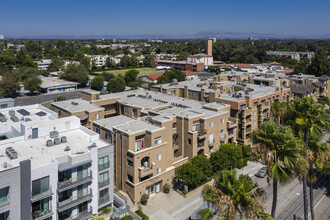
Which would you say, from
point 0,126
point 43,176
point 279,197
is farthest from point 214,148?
point 0,126

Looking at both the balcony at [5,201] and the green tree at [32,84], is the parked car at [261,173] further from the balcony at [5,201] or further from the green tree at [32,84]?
the green tree at [32,84]

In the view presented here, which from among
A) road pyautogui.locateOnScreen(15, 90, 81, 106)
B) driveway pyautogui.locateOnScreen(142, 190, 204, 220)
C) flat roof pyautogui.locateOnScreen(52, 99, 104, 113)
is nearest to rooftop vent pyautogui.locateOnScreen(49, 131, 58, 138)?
flat roof pyautogui.locateOnScreen(52, 99, 104, 113)

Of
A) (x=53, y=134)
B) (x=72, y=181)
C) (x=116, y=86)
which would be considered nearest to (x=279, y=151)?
(x=72, y=181)

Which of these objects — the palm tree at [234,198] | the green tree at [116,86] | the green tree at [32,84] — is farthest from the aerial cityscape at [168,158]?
the green tree at [32,84]

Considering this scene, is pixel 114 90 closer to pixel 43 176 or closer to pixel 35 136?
pixel 35 136

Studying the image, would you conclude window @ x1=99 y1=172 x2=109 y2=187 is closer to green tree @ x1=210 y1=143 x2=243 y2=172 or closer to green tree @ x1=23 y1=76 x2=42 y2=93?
green tree @ x1=210 y1=143 x2=243 y2=172
